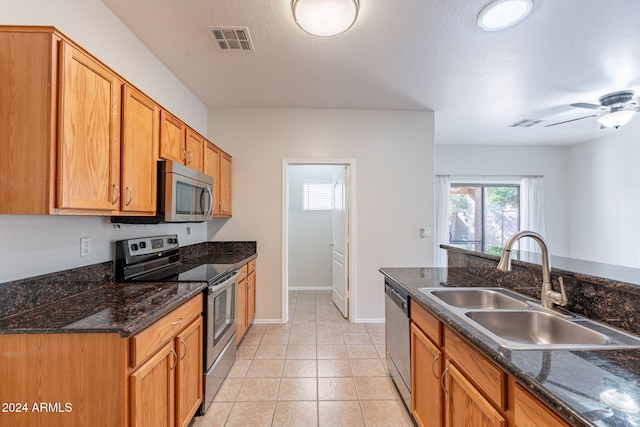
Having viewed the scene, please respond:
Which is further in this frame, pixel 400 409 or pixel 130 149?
pixel 400 409

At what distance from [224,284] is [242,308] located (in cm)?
79

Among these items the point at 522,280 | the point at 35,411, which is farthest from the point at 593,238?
the point at 35,411

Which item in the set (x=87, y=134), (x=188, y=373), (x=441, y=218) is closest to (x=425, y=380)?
(x=188, y=373)

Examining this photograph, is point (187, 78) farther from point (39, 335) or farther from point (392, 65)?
point (39, 335)

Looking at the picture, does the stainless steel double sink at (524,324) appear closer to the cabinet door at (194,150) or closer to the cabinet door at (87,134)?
the cabinet door at (87,134)

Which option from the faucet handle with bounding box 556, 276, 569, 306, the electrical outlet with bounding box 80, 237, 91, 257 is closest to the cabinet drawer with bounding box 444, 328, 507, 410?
the faucet handle with bounding box 556, 276, 569, 306

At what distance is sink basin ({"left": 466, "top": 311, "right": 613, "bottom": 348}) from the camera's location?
3.72ft

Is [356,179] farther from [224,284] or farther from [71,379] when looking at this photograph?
[71,379]

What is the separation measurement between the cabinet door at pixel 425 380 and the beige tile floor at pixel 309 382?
0.34 m

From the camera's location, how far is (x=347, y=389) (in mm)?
2156

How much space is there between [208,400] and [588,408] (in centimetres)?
206

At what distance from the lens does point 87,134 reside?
132 centimetres

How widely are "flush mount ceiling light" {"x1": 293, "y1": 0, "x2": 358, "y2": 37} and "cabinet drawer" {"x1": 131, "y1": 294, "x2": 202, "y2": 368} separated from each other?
193cm

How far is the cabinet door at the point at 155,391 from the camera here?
115 centimetres
